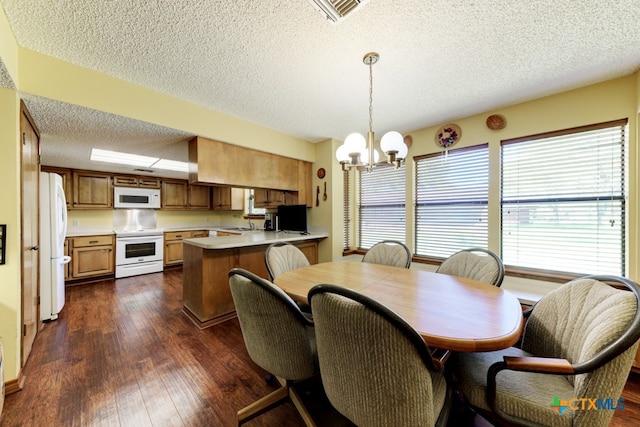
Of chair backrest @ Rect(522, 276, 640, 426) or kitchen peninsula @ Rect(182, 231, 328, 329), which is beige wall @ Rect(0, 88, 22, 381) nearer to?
kitchen peninsula @ Rect(182, 231, 328, 329)

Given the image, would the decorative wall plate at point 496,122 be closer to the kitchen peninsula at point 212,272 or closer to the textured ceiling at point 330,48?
the textured ceiling at point 330,48

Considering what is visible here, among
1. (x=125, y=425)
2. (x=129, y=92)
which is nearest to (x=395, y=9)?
(x=129, y=92)

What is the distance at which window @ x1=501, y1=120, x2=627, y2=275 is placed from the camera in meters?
2.06

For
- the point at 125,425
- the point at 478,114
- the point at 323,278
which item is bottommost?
the point at 125,425

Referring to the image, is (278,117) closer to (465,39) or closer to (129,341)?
(465,39)

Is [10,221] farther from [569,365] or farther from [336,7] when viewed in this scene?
[569,365]

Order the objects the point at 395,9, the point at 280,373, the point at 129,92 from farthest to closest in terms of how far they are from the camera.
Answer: the point at 129,92 → the point at 395,9 → the point at 280,373

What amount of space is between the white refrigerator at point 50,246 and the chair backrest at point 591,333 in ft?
14.2

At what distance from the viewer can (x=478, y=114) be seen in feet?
9.04

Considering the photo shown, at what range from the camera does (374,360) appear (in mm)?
824

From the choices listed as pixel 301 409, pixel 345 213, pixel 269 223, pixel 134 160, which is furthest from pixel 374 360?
pixel 134 160

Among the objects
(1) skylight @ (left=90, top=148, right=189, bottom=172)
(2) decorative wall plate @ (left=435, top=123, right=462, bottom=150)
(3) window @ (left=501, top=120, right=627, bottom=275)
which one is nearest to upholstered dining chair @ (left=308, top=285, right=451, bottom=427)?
(3) window @ (left=501, top=120, right=627, bottom=275)

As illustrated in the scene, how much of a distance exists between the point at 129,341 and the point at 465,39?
3691 millimetres

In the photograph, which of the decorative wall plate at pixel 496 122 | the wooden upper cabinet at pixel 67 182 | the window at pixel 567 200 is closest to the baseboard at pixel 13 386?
the wooden upper cabinet at pixel 67 182
